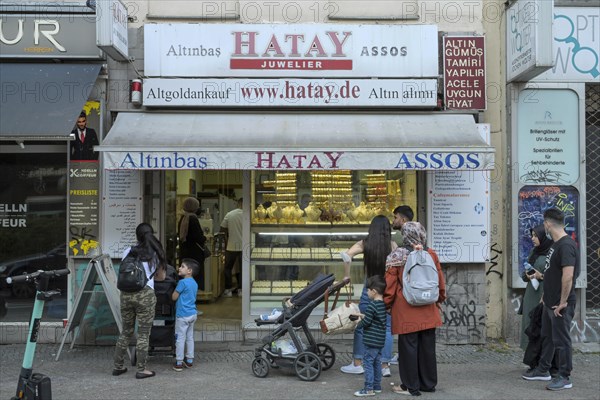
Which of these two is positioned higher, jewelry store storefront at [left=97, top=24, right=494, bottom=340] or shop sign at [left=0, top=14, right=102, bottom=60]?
shop sign at [left=0, top=14, right=102, bottom=60]

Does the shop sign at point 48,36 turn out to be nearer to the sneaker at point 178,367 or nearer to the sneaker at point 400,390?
the sneaker at point 178,367

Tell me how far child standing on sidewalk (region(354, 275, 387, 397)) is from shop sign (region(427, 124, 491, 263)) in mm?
2276

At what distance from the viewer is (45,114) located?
7.35m

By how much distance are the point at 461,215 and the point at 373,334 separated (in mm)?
2839

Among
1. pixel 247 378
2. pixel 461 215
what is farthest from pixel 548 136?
pixel 247 378

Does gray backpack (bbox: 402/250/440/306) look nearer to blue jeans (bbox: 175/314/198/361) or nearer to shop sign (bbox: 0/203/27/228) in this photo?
blue jeans (bbox: 175/314/198/361)

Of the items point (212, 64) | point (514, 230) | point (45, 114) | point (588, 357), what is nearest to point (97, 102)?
point (45, 114)

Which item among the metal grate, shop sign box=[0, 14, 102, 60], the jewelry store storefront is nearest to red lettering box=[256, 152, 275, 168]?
the jewelry store storefront

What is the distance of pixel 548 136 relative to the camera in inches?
314

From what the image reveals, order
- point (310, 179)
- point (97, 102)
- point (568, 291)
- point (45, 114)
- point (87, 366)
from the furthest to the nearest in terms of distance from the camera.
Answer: point (310, 179) < point (97, 102) < point (45, 114) < point (87, 366) < point (568, 291)

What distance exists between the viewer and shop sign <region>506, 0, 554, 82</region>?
710 cm

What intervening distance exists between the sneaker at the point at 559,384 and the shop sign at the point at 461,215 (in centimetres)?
206

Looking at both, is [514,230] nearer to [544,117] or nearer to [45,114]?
[544,117]

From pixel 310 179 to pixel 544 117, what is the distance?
3220 mm
